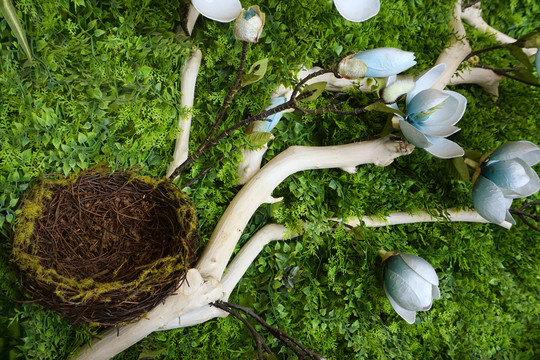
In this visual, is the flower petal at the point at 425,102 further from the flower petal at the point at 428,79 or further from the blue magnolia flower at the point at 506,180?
the blue magnolia flower at the point at 506,180

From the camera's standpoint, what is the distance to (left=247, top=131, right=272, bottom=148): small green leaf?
0.88 metres

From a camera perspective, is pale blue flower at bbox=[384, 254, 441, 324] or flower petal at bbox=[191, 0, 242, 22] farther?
pale blue flower at bbox=[384, 254, 441, 324]

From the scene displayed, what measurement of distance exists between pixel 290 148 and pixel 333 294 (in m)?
0.32

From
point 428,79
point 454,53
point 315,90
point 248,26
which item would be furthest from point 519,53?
point 248,26

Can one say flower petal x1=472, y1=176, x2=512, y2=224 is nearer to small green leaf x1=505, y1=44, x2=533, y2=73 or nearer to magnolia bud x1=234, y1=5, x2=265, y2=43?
small green leaf x1=505, y1=44, x2=533, y2=73

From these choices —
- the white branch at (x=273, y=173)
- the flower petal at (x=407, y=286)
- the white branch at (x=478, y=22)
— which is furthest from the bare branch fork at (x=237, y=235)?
the flower petal at (x=407, y=286)

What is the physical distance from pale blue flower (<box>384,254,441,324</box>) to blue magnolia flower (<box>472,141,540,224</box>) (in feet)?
0.61

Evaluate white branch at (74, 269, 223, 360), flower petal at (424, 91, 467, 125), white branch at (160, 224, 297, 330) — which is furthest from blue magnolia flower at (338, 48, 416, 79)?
white branch at (74, 269, 223, 360)

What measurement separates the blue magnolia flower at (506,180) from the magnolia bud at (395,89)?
0.28 m

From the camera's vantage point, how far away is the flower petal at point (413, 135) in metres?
0.87

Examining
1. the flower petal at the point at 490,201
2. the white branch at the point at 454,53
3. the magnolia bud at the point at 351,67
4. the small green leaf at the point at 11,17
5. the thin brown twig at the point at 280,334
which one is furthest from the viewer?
the white branch at the point at 454,53

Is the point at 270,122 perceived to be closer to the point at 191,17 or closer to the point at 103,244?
the point at 191,17

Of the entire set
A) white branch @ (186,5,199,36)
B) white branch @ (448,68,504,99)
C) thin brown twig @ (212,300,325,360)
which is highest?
white branch @ (186,5,199,36)

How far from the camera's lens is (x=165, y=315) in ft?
2.62
